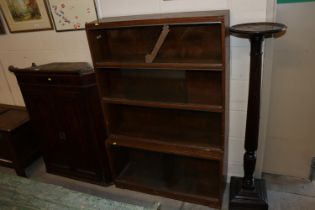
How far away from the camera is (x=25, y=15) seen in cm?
225

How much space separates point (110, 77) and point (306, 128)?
1544 mm

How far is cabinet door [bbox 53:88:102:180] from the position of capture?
1.99m

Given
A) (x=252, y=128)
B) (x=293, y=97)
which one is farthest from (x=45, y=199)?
(x=293, y=97)

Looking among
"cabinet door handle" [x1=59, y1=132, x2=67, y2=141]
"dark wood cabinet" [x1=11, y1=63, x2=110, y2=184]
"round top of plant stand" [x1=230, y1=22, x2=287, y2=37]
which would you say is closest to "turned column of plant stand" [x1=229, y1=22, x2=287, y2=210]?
"round top of plant stand" [x1=230, y1=22, x2=287, y2=37]

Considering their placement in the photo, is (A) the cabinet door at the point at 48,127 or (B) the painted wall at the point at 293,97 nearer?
(B) the painted wall at the point at 293,97

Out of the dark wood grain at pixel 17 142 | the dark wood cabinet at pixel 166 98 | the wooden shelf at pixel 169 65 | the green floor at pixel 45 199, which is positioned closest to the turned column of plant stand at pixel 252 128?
the dark wood cabinet at pixel 166 98

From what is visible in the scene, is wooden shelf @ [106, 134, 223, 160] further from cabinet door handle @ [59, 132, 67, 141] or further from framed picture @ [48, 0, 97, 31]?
framed picture @ [48, 0, 97, 31]

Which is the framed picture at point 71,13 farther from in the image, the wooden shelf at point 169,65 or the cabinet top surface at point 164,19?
the wooden shelf at point 169,65

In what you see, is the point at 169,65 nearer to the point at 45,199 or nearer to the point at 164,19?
the point at 164,19

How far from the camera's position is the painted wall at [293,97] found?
1660mm

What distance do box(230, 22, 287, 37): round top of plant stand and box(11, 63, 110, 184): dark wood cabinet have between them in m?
1.10

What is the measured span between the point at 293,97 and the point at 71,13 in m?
1.83

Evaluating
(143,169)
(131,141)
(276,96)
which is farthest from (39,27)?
(276,96)

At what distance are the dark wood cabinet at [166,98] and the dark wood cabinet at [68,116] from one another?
115mm
